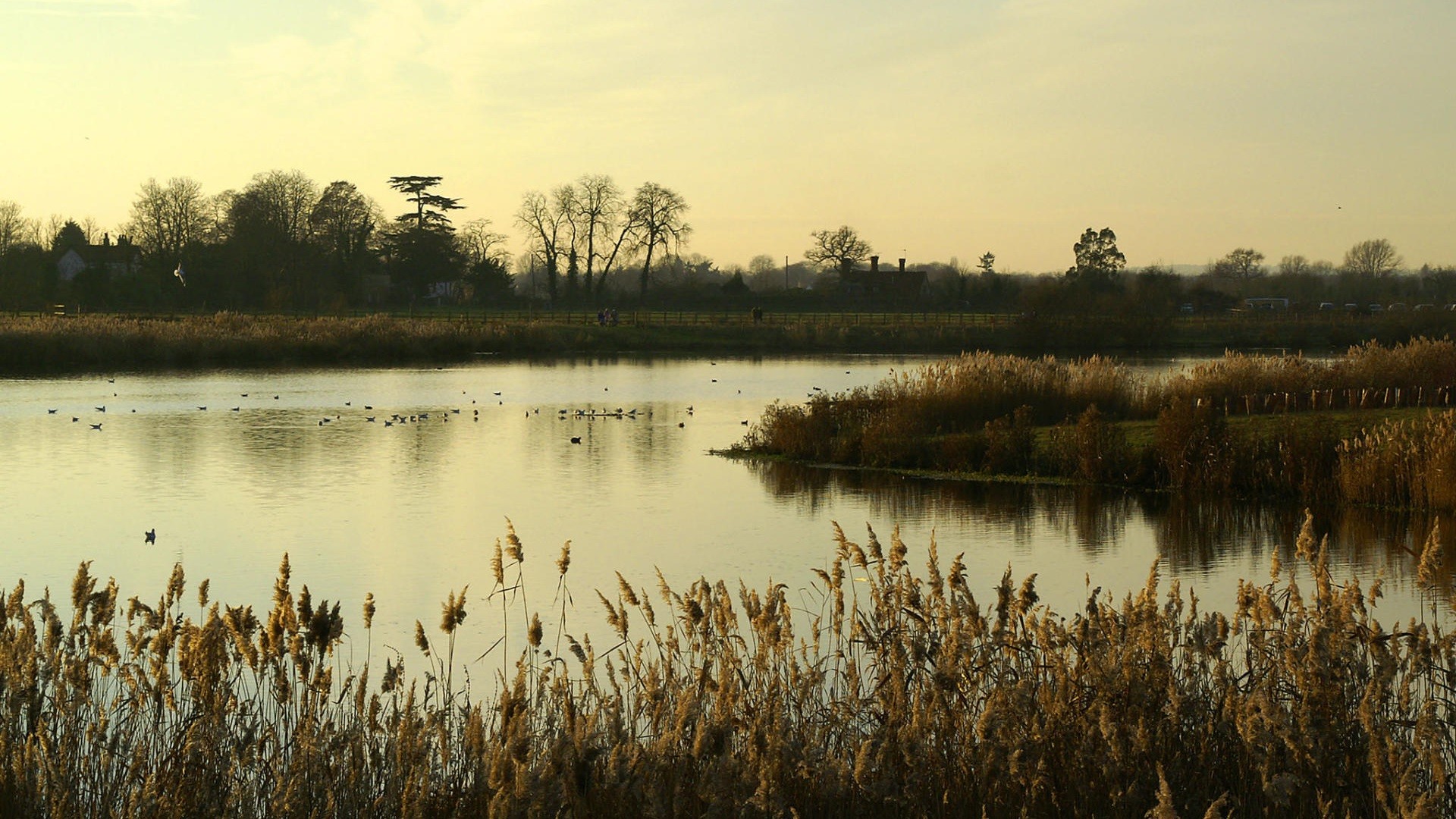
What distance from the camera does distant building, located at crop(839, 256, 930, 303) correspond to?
4198 inches

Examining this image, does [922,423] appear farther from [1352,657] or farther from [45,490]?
[1352,657]

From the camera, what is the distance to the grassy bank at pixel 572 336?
5591 centimetres

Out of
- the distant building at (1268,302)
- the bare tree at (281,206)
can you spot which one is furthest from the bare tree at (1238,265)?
the bare tree at (281,206)

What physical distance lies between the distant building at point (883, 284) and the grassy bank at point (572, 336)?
19.0 meters

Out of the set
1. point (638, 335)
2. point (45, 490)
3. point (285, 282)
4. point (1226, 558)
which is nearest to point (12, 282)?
point (285, 282)

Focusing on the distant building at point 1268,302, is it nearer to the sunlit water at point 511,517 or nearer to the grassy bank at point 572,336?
the grassy bank at point 572,336

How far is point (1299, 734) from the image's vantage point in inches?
240

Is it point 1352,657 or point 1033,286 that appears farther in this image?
point 1033,286

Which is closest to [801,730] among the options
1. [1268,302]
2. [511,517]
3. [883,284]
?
[511,517]

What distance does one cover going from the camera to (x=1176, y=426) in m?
20.9

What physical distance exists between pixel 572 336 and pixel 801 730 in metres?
66.1

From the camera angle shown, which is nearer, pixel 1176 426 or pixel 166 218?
pixel 1176 426

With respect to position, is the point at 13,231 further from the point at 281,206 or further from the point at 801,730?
the point at 801,730

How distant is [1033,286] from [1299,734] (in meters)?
71.7
